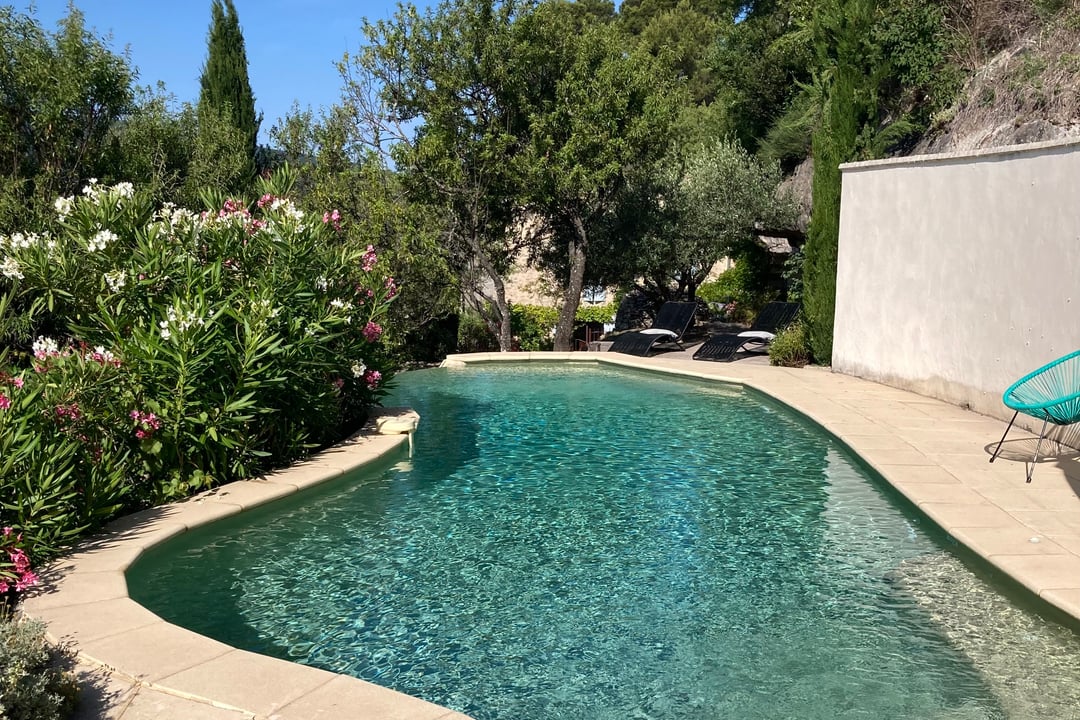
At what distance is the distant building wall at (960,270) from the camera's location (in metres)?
9.00

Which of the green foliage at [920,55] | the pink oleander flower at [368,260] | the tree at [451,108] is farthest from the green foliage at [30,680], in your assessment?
the green foliage at [920,55]

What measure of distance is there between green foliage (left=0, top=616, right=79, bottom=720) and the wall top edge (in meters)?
9.55

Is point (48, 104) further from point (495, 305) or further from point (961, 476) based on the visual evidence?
point (961, 476)

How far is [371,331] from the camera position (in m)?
9.96

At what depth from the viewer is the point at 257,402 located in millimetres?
7547

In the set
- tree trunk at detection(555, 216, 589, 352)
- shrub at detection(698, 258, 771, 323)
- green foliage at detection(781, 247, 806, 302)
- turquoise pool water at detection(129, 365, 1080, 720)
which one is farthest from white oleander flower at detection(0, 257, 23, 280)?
shrub at detection(698, 258, 771, 323)

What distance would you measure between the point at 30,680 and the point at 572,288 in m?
17.5

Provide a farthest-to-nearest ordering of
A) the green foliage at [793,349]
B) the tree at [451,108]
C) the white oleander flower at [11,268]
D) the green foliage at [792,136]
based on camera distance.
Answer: the green foliage at [792,136] → the tree at [451,108] → the green foliage at [793,349] → the white oleander flower at [11,268]

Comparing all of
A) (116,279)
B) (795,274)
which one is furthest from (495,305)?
(116,279)

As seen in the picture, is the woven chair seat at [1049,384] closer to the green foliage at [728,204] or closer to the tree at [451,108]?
the tree at [451,108]

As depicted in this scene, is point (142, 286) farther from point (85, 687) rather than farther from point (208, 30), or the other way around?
point (208, 30)

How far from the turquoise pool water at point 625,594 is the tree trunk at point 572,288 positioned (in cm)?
1124

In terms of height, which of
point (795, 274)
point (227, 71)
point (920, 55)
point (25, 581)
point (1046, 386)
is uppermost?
point (227, 71)

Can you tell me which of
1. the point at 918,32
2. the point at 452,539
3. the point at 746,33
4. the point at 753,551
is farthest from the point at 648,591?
the point at 746,33
